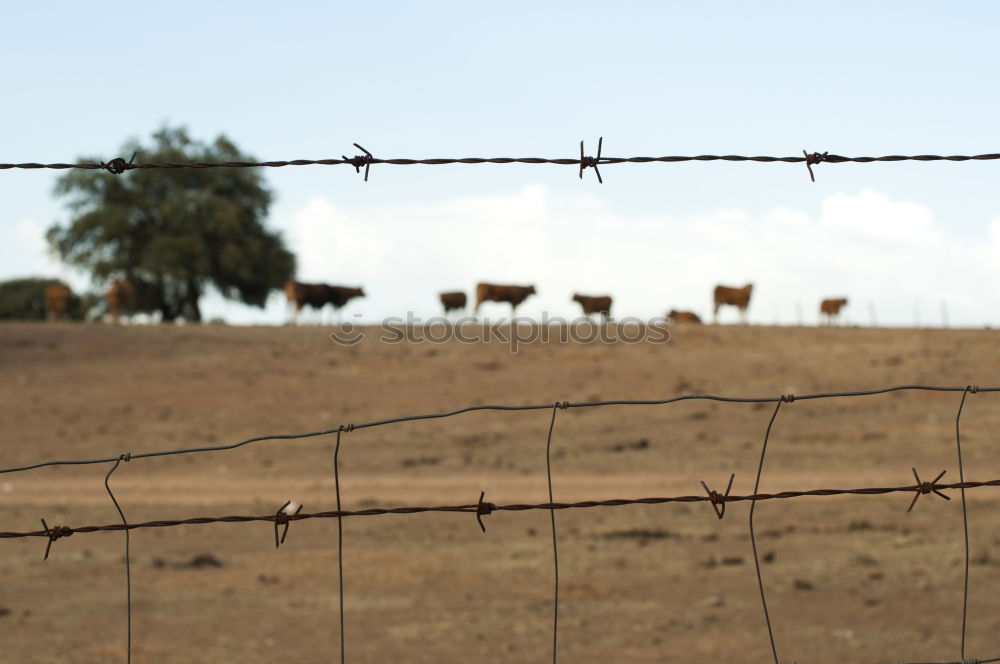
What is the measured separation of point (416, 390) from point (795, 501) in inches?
426

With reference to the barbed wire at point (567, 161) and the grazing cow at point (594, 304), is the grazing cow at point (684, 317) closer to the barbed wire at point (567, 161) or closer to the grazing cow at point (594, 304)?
the grazing cow at point (594, 304)

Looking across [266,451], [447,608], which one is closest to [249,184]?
[266,451]

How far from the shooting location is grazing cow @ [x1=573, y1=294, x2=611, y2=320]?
118 feet

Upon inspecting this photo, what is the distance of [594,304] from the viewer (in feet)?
118

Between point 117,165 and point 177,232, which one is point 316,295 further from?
point 117,165

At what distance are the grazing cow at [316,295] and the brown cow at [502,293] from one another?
4.53m

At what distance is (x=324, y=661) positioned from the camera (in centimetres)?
831

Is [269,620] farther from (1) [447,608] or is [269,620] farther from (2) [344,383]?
(2) [344,383]

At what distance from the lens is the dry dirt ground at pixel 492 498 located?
8.98 m

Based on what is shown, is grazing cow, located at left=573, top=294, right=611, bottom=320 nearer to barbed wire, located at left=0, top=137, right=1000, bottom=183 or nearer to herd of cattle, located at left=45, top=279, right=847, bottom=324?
herd of cattle, located at left=45, top=279, right=847, bottom=324

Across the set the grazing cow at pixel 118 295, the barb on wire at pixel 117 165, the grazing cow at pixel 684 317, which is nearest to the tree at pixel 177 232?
the grazing cow at pixel 118 295

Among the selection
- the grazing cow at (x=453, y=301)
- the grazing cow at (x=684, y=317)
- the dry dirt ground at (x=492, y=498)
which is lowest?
the dry dirt ground at (x=492, y=498)

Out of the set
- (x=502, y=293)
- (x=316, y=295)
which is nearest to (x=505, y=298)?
(x=502, y=293)

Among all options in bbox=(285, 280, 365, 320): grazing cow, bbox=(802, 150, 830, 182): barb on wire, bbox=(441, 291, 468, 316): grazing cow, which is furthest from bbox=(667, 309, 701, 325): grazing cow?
bbox=(802, 150, 830, 182): barb on wire
